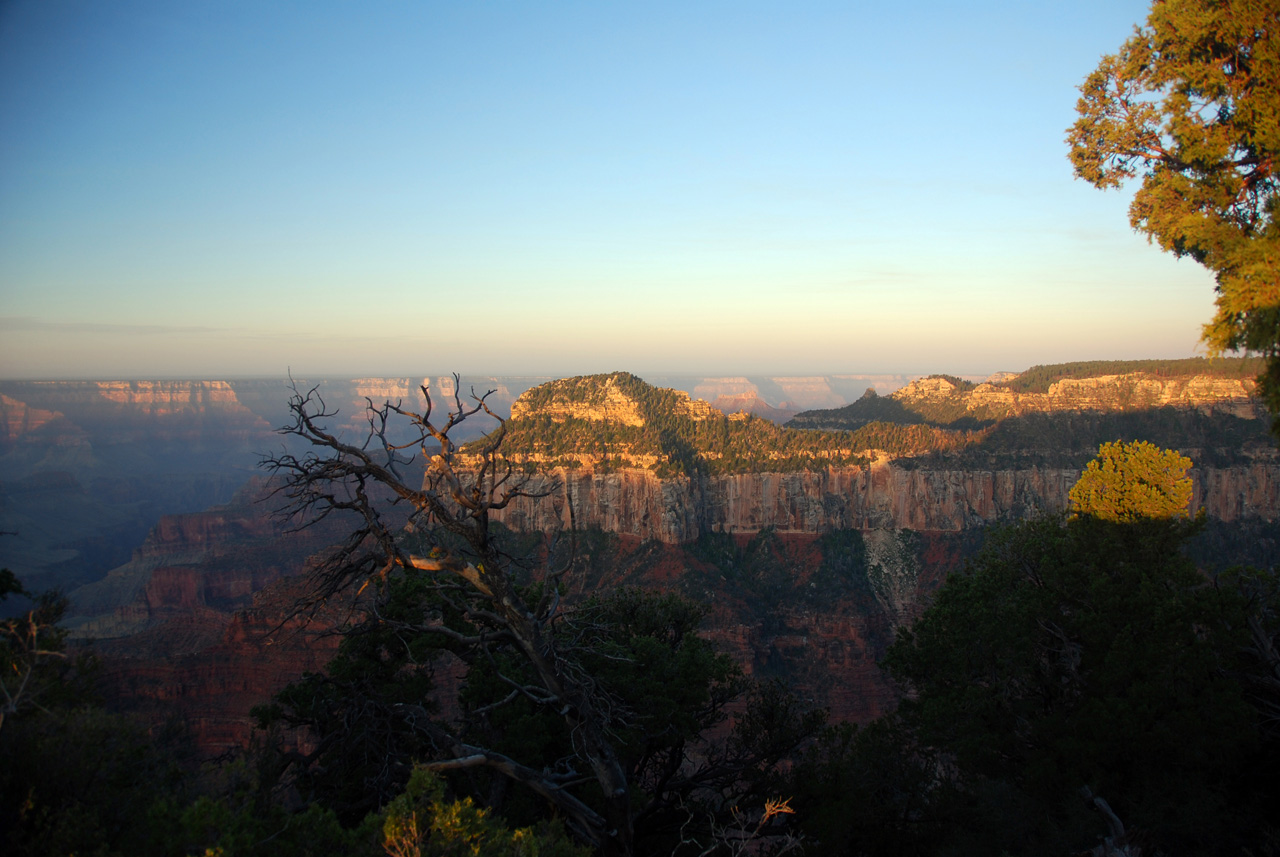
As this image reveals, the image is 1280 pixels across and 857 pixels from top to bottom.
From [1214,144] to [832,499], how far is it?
2203 inches

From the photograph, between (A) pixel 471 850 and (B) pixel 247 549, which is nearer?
(A) pixel 471 850

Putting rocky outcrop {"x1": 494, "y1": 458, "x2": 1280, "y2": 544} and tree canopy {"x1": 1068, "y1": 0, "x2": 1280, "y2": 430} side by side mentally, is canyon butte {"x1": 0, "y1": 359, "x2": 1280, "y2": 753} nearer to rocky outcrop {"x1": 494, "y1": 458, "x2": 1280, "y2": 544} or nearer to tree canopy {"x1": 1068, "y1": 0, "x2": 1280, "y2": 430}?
rocky outcrop {"x1": 494, "y1": 458, "x2": 1280, "y2": 544}

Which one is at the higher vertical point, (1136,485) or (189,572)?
(1136,485)

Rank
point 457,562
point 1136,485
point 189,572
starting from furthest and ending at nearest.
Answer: point 189,572, point 1136,485, point 457,562

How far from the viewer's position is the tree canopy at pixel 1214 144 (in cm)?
930

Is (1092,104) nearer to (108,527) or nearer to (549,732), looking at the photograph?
(549,732)

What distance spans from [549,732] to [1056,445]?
65152mm

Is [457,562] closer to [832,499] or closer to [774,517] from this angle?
[774,517]

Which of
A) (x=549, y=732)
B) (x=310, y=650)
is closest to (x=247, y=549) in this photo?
(x=310, y=650)

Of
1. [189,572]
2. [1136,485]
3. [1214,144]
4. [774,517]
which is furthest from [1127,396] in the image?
[189,572]

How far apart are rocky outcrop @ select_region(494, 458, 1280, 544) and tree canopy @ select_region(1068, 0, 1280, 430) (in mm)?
49073

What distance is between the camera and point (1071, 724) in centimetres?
1355

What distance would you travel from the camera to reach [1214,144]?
1007 cm

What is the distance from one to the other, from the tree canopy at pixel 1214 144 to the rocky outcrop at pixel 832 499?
49.1 metres
